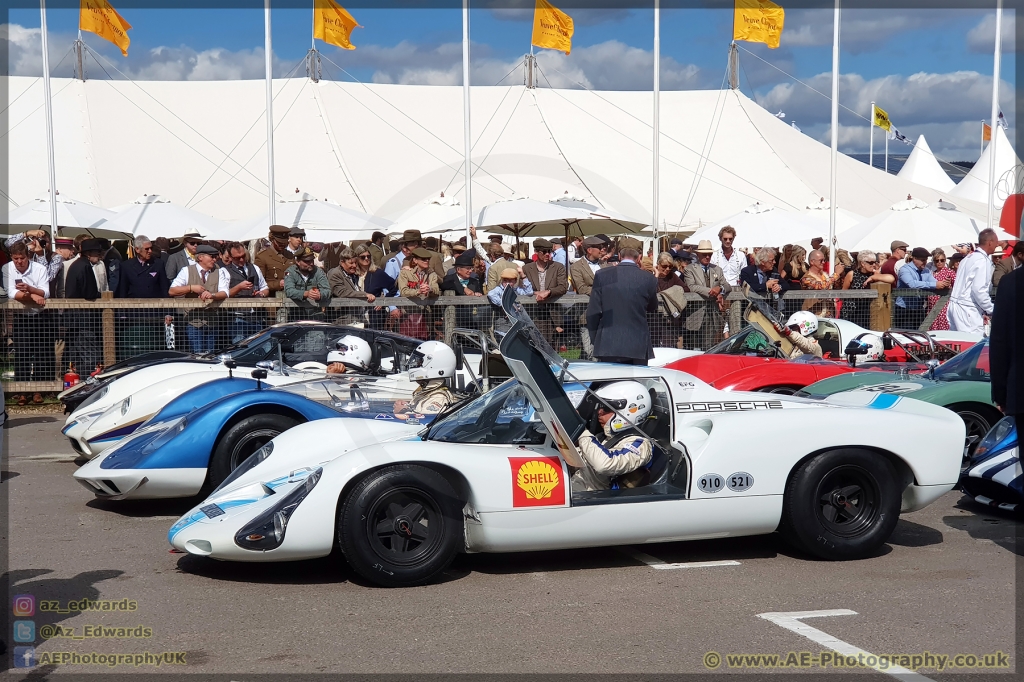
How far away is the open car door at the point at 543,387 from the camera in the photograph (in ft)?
17.5

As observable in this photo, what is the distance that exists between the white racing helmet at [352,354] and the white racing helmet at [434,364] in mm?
1292

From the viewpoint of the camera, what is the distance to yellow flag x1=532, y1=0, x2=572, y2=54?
1755 cm

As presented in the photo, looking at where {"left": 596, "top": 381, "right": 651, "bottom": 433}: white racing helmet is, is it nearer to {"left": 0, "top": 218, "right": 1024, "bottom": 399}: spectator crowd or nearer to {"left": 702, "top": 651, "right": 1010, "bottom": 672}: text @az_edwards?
{"left": 702, "top": 651, "right": 1010, "bottom": 672}: text @az_edwards

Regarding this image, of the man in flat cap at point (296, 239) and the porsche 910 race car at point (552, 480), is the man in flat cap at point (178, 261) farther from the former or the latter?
the porsche 910 race car at point (552, 480)

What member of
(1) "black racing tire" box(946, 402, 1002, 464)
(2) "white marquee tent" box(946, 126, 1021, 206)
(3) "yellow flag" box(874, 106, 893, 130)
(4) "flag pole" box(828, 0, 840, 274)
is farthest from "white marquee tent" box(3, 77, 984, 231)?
(1) "black racing tire" box(946, 402, 1002, 464)

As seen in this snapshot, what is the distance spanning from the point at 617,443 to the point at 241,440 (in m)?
2.72

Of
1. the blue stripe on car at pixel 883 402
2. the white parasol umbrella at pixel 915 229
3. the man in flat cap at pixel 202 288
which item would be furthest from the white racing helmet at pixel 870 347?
the white parasol umbrella at pixel 915 229

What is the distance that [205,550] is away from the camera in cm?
509

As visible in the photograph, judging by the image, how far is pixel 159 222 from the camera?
1733cm

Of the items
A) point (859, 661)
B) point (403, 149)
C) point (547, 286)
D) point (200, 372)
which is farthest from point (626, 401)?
point (403, 149)

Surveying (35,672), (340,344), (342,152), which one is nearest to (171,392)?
(340,344)

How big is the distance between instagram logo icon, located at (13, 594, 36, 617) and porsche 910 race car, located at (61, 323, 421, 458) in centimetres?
300

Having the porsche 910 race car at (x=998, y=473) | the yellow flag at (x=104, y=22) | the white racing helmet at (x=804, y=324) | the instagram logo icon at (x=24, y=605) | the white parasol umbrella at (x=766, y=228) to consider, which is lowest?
the instagram logo icon at (x=24, y=605)

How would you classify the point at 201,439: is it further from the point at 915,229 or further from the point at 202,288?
the point at 915,229
